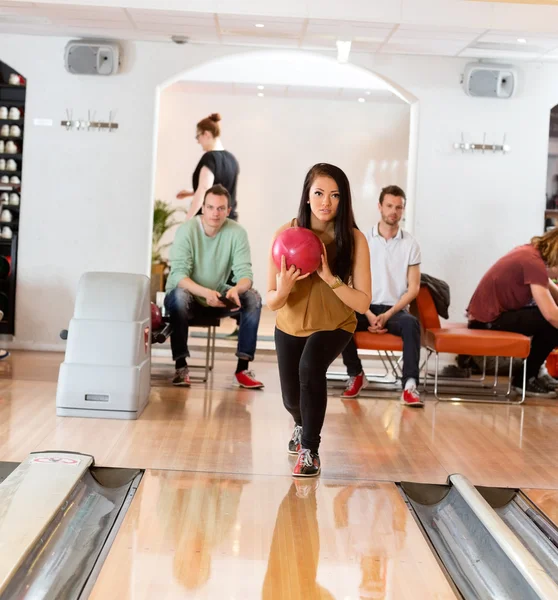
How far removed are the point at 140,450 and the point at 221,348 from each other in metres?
3.45

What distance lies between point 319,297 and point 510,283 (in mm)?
2541

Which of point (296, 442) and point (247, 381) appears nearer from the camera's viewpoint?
point (296, 442)

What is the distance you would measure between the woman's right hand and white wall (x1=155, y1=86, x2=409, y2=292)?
309 inches

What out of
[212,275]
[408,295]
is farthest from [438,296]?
[212,275]

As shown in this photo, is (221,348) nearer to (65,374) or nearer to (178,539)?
(65,374)

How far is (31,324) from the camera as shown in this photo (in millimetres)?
7035

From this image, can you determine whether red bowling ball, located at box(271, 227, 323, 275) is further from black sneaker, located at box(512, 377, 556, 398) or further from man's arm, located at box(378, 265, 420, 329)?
black sneaker, located at box(512, 377, 556, 398)

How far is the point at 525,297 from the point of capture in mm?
5602

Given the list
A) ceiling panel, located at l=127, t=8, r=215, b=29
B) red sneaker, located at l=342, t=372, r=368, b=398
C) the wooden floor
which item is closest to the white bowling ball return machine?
the wooden floor

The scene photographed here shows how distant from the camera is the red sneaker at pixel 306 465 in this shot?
3502 mm

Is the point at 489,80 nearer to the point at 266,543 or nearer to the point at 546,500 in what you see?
the point at 546,500

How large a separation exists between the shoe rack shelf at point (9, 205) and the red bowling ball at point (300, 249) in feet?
13.9

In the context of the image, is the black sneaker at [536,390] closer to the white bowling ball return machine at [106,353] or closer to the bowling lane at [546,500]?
the bowling lane at [546,500]

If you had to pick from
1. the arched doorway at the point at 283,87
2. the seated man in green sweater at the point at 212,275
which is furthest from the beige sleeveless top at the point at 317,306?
the arched doorway at the point at 283,87
